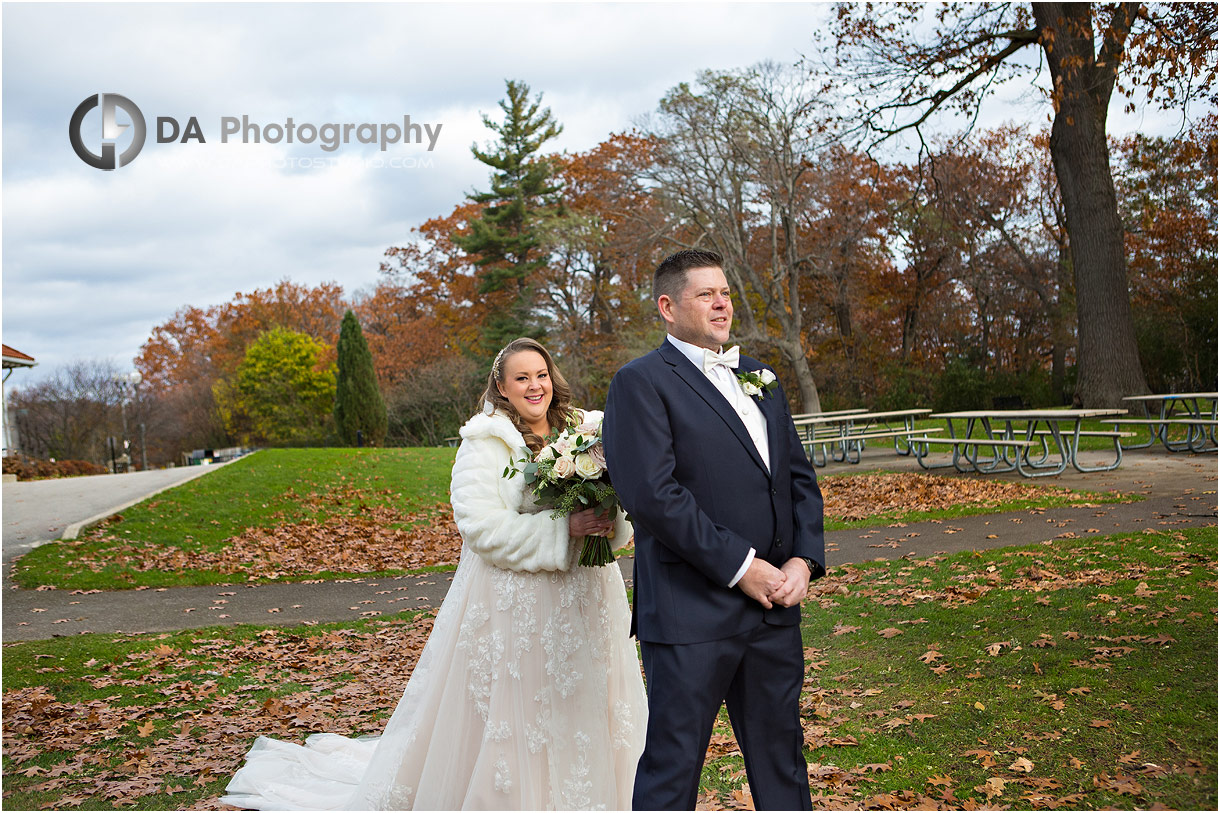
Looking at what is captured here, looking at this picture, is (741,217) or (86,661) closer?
(86,661)

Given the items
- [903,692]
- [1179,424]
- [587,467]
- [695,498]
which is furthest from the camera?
[1179,424]

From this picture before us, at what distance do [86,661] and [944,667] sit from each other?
6.47 metres

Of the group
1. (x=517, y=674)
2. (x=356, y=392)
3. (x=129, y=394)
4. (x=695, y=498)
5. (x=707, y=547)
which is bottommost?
(x=517, y=674)

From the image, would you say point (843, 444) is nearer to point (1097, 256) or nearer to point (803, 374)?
point (1097, 256)

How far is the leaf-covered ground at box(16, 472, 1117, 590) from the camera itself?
11336mm

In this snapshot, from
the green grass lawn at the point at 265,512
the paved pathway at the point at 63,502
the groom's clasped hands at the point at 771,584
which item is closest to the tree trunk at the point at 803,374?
the green grass lawn at the point at 265,512

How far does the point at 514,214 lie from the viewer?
36.1 m

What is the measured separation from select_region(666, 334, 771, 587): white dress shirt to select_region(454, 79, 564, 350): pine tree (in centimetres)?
3024

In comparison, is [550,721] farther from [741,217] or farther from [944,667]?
[741,217]

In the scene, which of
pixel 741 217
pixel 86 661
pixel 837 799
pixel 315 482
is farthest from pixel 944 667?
pixel 741 217

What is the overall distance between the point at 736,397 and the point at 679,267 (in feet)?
1.62

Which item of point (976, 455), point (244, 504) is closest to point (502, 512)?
point (976, 455)

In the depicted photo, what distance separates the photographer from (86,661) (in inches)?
293

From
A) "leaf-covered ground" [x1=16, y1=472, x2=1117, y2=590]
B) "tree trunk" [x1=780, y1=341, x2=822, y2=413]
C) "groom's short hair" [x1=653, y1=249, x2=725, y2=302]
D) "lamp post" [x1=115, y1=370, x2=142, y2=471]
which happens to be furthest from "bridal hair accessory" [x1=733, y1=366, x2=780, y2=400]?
"lamp post" [x1=115, y1=370, x2=142, y2=471]
